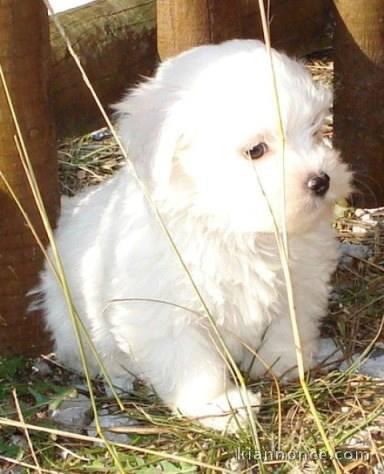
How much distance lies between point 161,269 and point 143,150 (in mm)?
432

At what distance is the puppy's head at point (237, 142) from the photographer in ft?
10.2

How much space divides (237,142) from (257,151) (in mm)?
74

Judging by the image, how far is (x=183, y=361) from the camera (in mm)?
3549

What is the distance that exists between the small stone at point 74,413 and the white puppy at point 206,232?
0.20 m

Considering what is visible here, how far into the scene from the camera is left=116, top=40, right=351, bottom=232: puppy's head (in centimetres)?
311

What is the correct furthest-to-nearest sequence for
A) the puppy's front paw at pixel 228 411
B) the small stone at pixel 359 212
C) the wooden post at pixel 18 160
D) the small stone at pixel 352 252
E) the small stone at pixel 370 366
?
the small stone at pixel 359 212, the small stone at pixel 352 252, the small stone at pixel 370 366, the wooden post at pixel 18 160, the puppy's front paw at pixel 228 411

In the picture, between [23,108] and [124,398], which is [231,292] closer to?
[124,398]

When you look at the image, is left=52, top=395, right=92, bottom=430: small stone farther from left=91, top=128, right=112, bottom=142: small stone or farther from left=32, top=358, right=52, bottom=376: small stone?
left=91, top=128, right=112, bottom=142: small stone

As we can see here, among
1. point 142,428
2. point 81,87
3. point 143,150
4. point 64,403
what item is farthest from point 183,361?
point 81,87

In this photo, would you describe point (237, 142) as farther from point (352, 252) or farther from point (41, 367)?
point (352, 252)

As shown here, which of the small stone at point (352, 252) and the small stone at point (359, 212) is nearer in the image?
the small stone at point (352, 252)

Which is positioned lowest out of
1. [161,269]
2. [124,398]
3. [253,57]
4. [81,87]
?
[124,398]

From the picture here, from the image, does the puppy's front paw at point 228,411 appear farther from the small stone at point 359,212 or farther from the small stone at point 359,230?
the small stone at point 359,212

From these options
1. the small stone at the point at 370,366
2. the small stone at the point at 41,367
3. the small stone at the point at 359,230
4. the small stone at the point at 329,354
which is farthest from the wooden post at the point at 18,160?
the small stone at the point at 359,230
